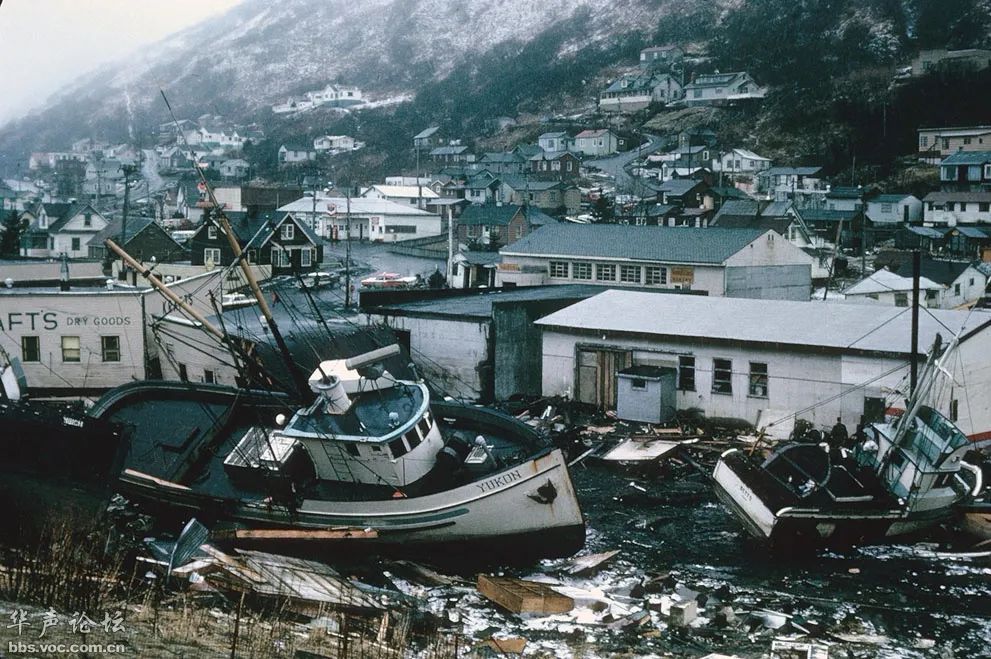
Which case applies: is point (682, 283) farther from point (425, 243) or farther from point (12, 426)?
point (425, 243)

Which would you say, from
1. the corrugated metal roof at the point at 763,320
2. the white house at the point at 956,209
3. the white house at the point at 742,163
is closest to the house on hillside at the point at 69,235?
the corrugated metal roof at the point at 763,320

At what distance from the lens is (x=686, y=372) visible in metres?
26.5

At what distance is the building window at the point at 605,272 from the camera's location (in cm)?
4134

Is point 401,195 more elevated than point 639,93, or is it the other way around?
point 639,93

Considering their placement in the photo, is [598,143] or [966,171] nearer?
[966,171]

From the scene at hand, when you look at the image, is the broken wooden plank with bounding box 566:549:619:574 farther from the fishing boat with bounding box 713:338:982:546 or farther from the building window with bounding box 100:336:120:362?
the building window with bounding box 100:336:120:362

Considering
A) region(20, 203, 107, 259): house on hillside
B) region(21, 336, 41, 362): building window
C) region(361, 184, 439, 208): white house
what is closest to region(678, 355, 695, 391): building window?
region(21, 336, 41, 362): building window

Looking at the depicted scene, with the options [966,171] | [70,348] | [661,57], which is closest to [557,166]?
[966,171]

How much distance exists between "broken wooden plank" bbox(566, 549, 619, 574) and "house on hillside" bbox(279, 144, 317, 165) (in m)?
136

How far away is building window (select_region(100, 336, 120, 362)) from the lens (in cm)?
3152

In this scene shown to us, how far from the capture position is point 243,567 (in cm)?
1523

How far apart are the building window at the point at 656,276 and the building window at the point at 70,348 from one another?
21840 millimetres

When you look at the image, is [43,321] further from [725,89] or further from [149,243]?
[725,89]

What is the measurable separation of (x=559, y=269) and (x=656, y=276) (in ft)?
16.2
